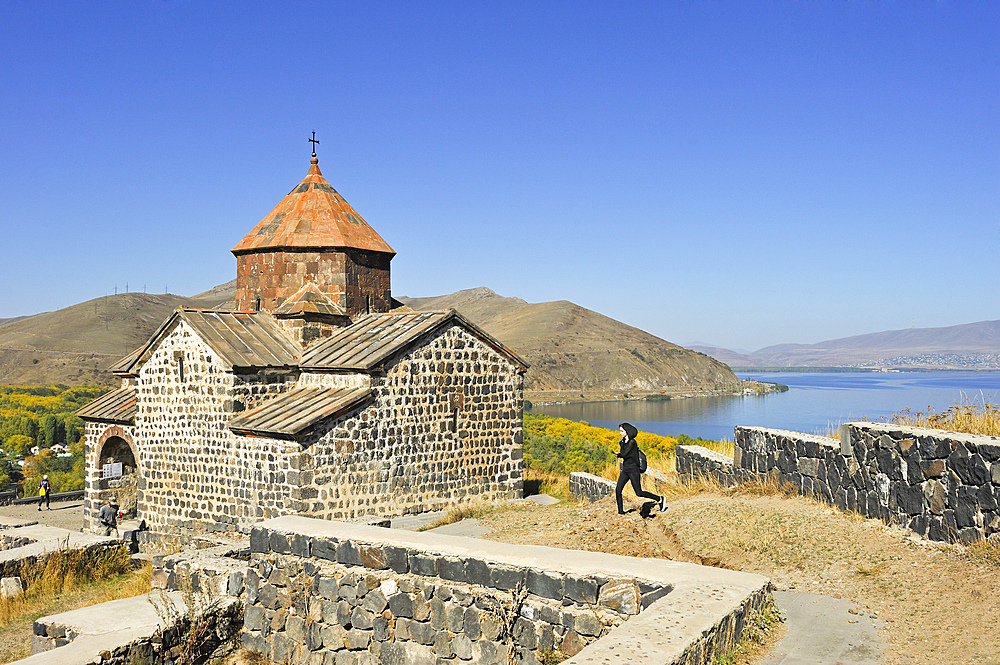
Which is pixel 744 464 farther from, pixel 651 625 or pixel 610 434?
pixel 610 434

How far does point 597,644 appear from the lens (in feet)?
15.1

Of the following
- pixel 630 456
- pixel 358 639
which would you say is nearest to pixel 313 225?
pixel 630 456

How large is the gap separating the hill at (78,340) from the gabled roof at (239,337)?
7189 cm

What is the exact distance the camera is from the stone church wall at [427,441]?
42.0ft

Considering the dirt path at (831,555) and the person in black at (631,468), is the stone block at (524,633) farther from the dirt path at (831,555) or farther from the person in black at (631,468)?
the person in black at (631,468)

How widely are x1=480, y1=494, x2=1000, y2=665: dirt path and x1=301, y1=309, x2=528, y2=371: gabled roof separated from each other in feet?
12.1

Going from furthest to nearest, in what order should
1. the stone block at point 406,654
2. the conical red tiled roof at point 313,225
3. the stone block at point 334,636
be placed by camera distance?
the conical red tiled roof at point 313,225 → the stone block at point 334,636 → the stone block at point 406,654

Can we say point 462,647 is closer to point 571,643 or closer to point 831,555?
point 571,643

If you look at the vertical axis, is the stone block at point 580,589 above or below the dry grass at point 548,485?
above

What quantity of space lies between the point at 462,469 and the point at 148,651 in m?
7.80

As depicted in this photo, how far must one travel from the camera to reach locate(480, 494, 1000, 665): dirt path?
5684mm

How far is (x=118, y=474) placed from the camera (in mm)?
17281

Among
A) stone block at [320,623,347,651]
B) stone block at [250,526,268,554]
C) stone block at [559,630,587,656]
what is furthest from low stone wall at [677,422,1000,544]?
stone block at [250,526,268,554]

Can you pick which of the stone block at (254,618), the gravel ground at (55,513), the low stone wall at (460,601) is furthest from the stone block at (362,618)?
the gravel ground at (55,513)
